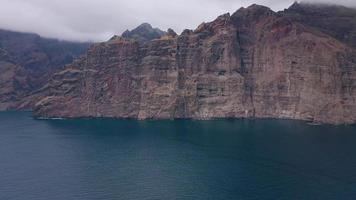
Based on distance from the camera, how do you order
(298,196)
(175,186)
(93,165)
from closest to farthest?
(298,196) < (175,186) < (93,165)

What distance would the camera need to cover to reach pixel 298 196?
487ft

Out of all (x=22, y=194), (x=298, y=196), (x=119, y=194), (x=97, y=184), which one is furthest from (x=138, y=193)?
(x=298, y=196)

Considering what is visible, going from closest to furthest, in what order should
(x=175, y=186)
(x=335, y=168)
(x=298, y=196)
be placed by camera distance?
(x=298, y=196)
(x=175, y=186)
(x=335, y=168)

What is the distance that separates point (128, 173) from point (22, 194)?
38428mm

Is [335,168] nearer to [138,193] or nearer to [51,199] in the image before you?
[138,193]

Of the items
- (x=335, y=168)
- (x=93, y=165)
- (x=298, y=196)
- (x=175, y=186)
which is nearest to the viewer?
(x=298, y=196)

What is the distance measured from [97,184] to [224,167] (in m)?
48.0

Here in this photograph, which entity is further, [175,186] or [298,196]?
[175,186]

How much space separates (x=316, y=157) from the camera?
632 feet

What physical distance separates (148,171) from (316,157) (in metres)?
64.9

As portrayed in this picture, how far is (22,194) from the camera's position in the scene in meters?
156

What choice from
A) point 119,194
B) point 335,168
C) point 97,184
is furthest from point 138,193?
point 335,168

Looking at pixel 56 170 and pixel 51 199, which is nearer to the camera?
pixel 51 199

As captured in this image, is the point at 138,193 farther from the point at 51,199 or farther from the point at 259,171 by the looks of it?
the point at 259,171
